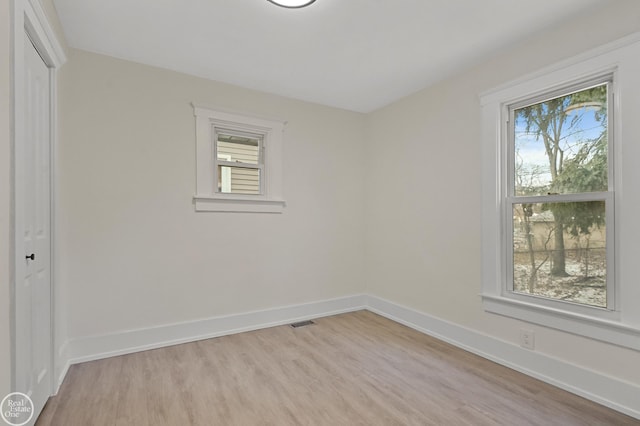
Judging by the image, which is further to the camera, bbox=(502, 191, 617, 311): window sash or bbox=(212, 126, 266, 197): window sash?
bbox=(212, 126, 266, 197): window sash

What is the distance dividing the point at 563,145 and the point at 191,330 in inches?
138

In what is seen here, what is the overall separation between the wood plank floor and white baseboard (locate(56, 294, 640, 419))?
75mm

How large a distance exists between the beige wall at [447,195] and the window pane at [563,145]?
307 millimetres

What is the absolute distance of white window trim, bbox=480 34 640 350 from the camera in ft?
6.12

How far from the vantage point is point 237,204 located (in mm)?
3209

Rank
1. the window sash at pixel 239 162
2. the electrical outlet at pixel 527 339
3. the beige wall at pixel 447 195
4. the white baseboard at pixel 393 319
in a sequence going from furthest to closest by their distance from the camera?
the window sash at pixel 239 162 < the electrical outlet at pixel 527 339 < the beige wall at pixel 447 195 < the white baseboard at pixel 393 319

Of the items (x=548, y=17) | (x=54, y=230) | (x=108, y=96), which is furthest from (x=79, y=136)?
(x=548, y=17)

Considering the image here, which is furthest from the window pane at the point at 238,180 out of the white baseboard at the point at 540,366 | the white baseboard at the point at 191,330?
the white baseboard at the point at 540,366

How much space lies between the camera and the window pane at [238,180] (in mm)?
3223

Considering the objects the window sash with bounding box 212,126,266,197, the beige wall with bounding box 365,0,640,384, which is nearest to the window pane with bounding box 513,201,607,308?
the beige wall with bounding box 365,0,640,384

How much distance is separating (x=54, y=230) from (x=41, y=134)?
0.62 metres

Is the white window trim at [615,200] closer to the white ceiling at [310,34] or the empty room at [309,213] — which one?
the empty room at [309,213]

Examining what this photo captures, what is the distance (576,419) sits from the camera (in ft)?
5.96

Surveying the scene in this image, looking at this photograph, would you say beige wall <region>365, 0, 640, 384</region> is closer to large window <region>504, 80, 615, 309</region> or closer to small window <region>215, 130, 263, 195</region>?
large window <region>504, 80, 615, 309</region>
